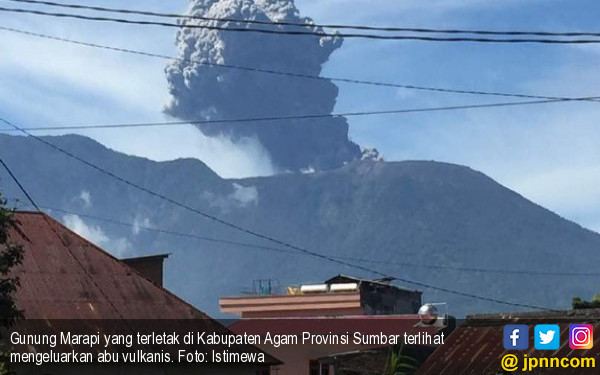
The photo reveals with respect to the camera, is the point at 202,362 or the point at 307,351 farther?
the point at 307,351

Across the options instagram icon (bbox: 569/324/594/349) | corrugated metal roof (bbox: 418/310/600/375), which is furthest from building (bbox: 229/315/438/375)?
instagram icon (bbox: 569/324/594/349)

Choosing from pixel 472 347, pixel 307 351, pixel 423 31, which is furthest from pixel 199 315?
pixel 307 351

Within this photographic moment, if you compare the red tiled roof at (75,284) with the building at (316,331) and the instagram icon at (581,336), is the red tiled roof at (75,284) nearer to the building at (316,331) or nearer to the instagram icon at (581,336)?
the instagram icon at (581,336)

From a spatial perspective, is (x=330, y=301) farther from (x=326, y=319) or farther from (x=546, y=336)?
(x=546, y=336)

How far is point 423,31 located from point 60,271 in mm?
18424

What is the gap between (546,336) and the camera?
93.8 ft

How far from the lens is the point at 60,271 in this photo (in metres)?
35.8

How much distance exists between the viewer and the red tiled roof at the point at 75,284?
112 ft

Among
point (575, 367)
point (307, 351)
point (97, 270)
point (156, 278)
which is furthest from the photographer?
point (307, 351)

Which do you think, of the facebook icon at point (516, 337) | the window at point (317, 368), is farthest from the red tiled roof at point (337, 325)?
the facebook icon at point (516, 337)

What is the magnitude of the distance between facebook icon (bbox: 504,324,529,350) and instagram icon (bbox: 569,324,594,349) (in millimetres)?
1331

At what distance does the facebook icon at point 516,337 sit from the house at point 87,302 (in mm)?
10259

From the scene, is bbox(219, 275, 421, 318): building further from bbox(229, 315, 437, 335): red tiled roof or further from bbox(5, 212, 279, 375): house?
bbox(5, 212, 279, 375): house

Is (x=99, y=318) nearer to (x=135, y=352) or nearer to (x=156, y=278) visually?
(x=135, y=352)
